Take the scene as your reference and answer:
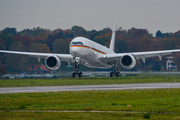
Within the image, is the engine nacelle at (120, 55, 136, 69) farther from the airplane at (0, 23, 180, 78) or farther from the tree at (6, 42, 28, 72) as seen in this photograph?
the tree at (6, 42, 28, 72)

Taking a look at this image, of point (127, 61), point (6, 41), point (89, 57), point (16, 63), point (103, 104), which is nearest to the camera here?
point (103, 104)

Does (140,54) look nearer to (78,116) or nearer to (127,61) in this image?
(127,61)

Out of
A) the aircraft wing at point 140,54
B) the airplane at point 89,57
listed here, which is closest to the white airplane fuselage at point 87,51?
the airplane at point 89,57

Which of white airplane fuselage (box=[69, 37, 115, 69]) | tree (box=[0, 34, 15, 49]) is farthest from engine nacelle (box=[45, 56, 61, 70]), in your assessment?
tree (box=[0, 34, 15, 49])

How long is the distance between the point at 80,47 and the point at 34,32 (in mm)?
122751

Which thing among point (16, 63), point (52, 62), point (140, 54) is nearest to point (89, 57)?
point (52, 62)

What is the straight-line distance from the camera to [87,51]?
4647 centimetres

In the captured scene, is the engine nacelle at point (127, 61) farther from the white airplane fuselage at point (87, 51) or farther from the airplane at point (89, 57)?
the white airplane fuselage at point (87, 51)

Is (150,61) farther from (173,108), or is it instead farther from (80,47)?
(173,108)

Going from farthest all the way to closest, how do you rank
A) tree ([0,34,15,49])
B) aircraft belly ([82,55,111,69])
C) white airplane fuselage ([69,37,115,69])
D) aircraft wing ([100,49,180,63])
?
tree ([0,34,15,49])
aircraft wing ([100,49,180,63])
aircraft belly ([82,55,111,69])
white airplane fuselage ([69,37,115,69])

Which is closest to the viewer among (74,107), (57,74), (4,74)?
(74,107)

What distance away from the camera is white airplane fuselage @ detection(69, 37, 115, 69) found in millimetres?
45375

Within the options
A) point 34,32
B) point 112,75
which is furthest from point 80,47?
point 34,32

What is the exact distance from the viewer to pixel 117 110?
1755 centimetres
